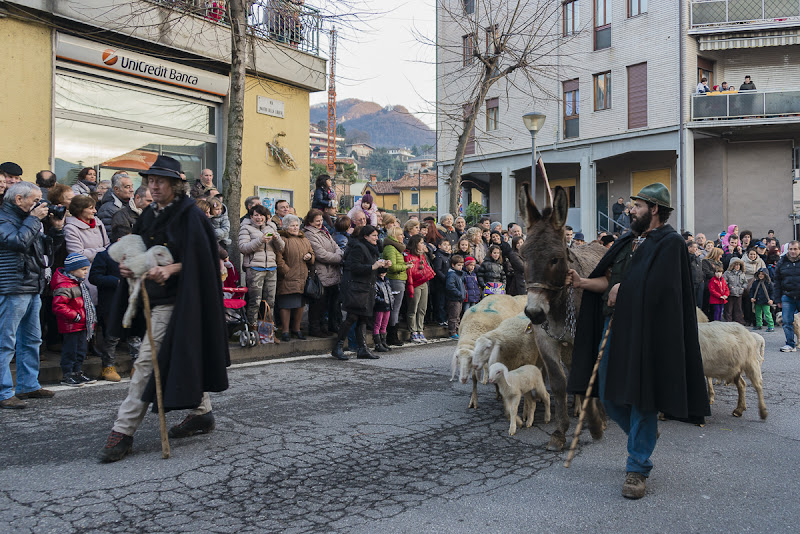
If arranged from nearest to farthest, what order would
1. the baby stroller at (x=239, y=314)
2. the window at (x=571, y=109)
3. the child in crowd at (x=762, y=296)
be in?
1. the baby stroller at (x=239, y=314)
2. the child in crowd at (x=762, y=296)
3. the window at (x=571, y=109)

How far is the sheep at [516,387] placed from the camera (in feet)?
20.6

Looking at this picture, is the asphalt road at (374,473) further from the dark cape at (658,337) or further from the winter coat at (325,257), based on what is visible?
the winter coat at (325,257)

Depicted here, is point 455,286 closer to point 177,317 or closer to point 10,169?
point 10,169

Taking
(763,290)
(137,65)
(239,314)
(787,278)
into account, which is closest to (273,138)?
(137,65)

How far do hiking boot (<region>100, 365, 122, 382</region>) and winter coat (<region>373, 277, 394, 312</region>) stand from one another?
4.25 m

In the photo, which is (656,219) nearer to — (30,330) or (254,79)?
(30,330)

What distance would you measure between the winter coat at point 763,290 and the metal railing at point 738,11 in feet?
49.6

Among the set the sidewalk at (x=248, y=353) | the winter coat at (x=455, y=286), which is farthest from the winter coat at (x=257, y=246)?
the winter coat at (x=455, y=286)

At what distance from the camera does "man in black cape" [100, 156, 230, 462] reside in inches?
211

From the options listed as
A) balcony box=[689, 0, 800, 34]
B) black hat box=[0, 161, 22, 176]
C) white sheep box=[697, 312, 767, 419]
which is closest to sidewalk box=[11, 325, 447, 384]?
black hat box=[0, 161, 22, 176]

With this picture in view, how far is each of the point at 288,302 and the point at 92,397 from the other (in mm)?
3991

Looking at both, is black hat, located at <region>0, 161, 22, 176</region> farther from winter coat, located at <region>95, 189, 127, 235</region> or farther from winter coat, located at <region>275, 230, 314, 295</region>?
winter coat, located at <region>275, 230, 314, 295</region>

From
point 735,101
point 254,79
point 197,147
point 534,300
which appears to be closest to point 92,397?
point 534,300

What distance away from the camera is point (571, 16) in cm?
3044
